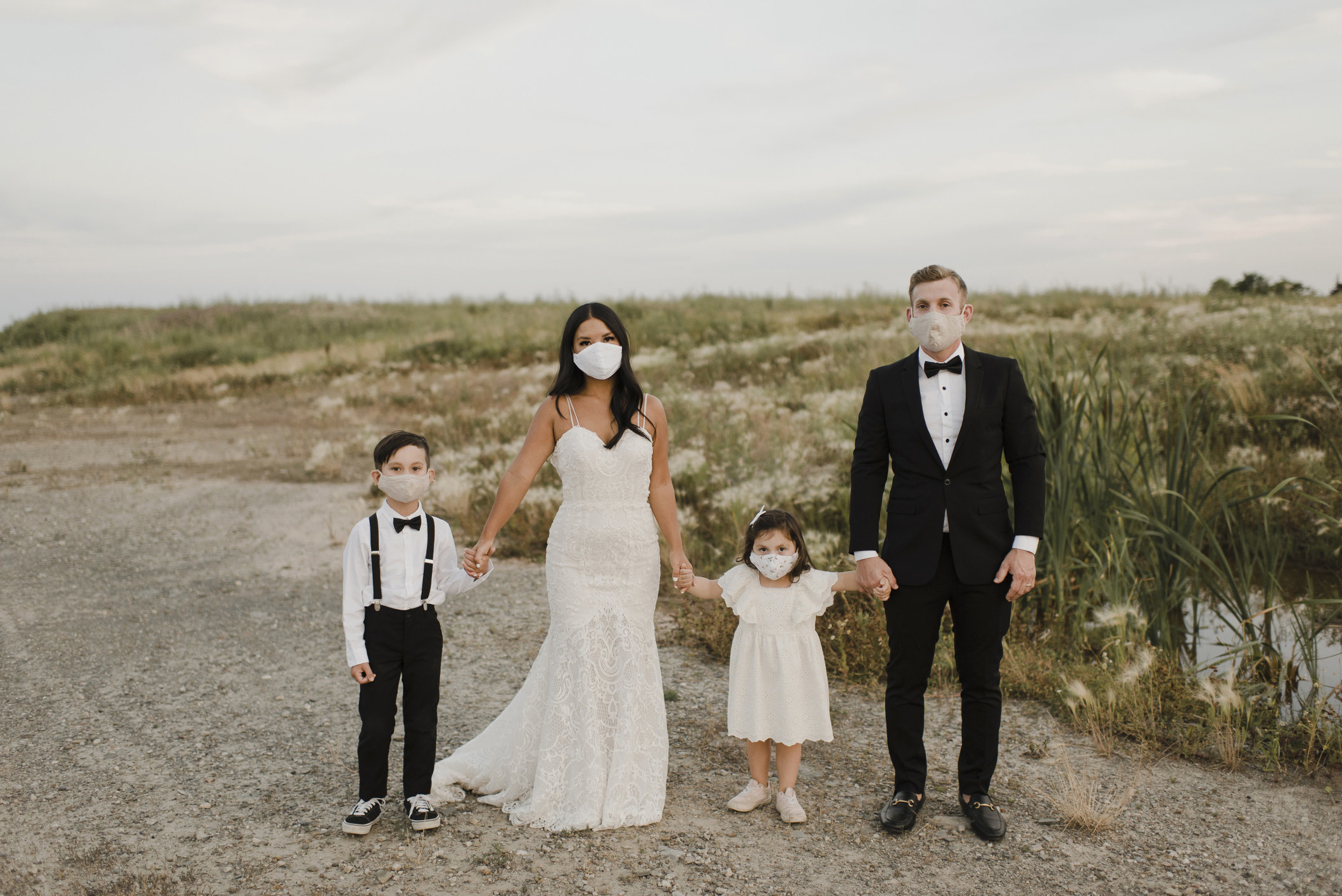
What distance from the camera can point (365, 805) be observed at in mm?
4035

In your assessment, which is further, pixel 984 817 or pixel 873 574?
pixel 984 817

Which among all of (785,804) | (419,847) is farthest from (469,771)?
(785,804)

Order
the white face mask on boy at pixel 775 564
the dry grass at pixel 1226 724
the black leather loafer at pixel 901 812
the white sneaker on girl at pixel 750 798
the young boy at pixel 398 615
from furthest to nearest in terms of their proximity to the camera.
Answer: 1. the dry grass at pixel 1226 724
2. the white sneaker on girl at pixel 750 798
3. the black leather loafer at pixel 901 812
4. the white face mask on boy at pixel 775 564
5. the young boy at pixel 398 615

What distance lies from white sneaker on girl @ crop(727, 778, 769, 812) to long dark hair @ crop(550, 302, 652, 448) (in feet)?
5.59

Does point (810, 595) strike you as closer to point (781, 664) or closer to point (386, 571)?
point (781, 664)

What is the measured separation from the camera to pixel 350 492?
1284 cm

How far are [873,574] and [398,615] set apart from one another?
80.0 inches

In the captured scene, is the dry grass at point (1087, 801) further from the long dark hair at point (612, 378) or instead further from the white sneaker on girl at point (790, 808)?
the long dark hair at point (612, 378)

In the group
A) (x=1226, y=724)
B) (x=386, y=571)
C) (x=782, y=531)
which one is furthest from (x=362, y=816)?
(x=1226, y=724)

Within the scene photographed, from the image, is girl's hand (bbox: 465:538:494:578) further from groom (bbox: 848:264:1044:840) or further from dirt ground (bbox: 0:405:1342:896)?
groom (bbox: 848:264:1044:840)

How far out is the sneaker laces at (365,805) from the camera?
4.02 meters

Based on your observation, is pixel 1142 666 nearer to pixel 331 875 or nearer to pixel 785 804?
pixel 785 804

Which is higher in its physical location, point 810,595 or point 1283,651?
point 810,595

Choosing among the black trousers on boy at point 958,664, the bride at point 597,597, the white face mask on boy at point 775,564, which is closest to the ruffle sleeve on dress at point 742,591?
the white face mask on boy at point 775,564
